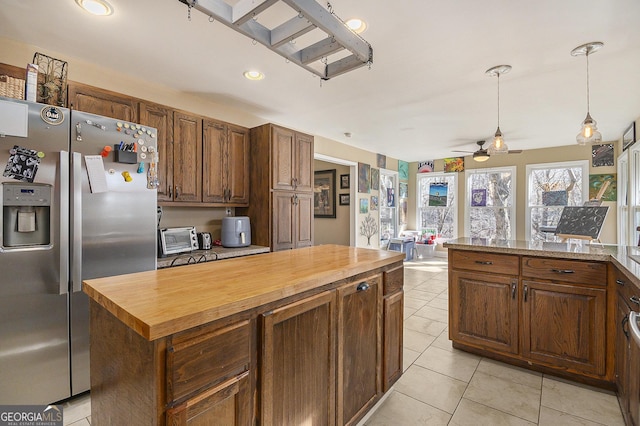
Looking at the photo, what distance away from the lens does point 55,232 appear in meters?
1.86

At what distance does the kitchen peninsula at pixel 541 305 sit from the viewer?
2.00 m

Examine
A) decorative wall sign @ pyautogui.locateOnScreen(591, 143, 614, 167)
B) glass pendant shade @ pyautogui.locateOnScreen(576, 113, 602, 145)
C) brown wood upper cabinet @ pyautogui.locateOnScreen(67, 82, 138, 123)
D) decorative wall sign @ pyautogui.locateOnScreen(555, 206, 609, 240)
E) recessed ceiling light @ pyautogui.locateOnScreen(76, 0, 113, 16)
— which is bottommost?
decorative wall sign @ pyautogui.locateOnScreen(555, 206, 609, 240)

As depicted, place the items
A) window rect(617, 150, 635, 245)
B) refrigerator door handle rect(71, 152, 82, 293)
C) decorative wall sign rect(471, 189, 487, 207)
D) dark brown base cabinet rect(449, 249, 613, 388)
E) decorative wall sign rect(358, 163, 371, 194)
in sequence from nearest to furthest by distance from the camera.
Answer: refrigerator door handle rect(71, 152, 82, 293)
dark brown base cabinet rect(449, 249, 613, 388)
window rect(617, 150, 635, 245)
decorative wall sign rect(358, 163, 371, 194)
decorative wall sign rect(471, 189, 487, 207)

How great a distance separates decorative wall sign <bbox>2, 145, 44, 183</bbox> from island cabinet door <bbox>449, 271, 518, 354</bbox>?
3.16m

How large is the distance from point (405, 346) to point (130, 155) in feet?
9.37

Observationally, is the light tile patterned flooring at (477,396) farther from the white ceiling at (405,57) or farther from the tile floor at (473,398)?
the white ceiling at (405,57)

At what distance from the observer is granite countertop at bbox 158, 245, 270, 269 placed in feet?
8.33

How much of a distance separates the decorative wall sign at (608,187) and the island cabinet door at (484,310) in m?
4.79

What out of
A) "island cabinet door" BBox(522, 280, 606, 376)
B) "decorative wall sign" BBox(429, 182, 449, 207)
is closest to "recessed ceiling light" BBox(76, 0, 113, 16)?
"island cabinet door" BBox(522, 280, 606, 376)

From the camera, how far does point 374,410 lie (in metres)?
1.84

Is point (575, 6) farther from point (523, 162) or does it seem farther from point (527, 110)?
point (523, 162)

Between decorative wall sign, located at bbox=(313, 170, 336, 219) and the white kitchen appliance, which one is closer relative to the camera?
the white kitchen appliance

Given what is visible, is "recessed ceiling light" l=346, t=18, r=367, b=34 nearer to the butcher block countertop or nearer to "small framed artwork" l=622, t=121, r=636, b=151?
the butcher block countertop

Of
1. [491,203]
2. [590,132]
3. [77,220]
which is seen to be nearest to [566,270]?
[590,132]
